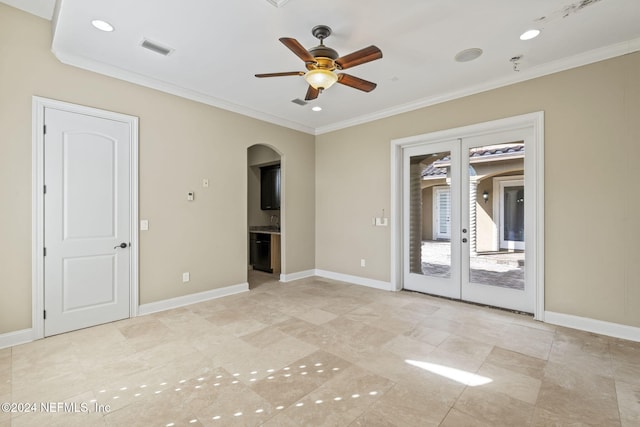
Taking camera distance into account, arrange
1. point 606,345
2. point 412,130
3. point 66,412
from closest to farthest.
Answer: point 66,412 → point 606,345 → point 412,130

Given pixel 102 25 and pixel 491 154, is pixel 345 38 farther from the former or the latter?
pixel 491 154

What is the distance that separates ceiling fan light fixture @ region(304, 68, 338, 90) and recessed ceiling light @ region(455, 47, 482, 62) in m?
1.55

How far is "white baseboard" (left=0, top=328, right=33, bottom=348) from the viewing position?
288cm

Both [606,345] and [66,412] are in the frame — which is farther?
[606,345]

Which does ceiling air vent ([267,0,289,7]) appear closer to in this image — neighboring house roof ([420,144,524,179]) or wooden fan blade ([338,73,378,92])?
wooden fan blade ([338,73,378,92])

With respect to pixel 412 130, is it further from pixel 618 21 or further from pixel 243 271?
pixel 243 271

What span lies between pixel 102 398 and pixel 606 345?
445 centimetres

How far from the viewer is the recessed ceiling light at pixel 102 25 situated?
272cm

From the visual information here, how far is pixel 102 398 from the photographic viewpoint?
2111mm

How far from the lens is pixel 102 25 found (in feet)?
9.09

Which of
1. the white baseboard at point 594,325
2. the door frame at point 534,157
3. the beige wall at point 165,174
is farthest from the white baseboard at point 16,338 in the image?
the white baseboard at point 594,325

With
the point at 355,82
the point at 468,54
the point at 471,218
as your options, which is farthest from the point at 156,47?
the point at 471,218

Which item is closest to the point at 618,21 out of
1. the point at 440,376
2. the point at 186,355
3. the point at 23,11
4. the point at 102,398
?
the point at 440,376

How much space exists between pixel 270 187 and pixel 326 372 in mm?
5002
